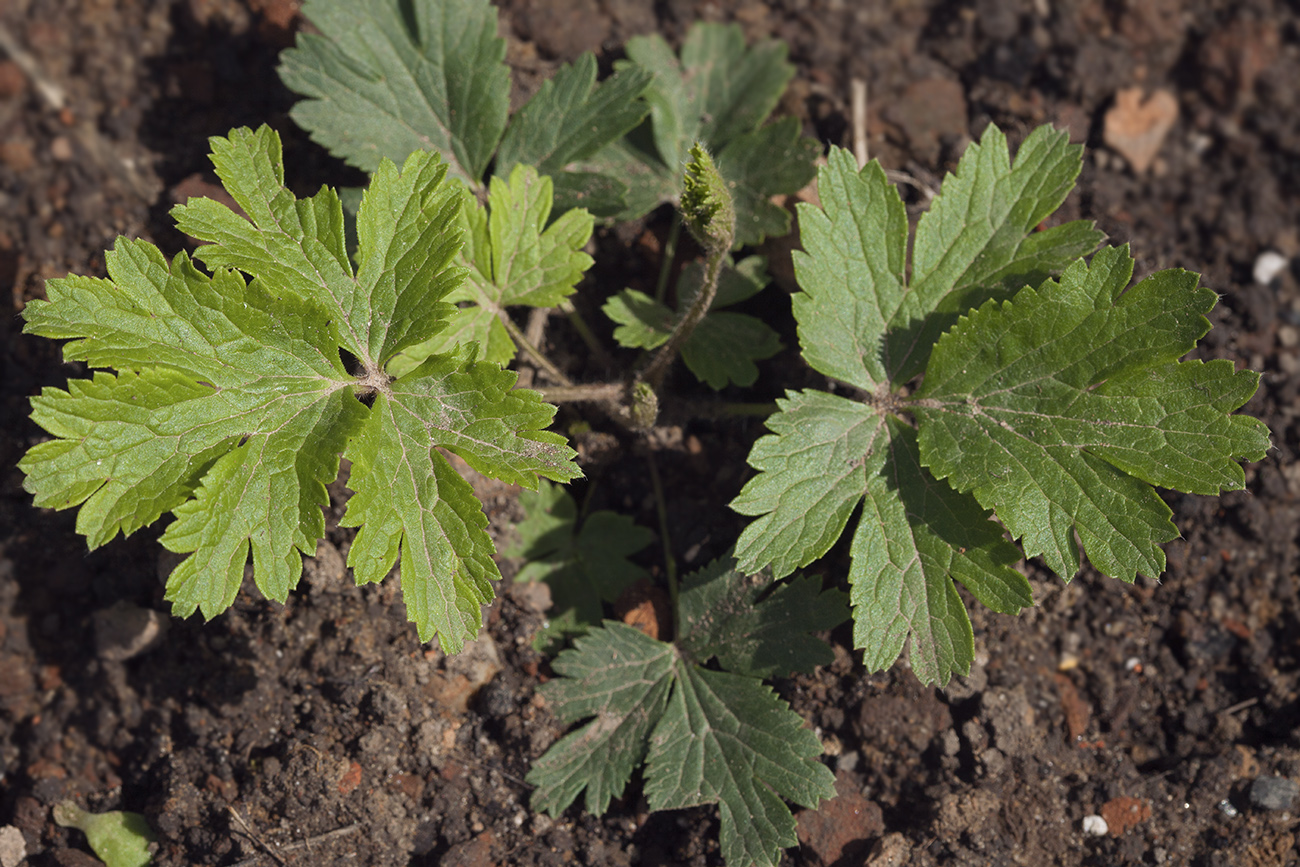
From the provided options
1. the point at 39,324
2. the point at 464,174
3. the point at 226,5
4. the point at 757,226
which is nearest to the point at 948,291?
the point at 757,226

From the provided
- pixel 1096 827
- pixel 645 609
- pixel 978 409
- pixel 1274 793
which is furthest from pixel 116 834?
pixel 1274 793

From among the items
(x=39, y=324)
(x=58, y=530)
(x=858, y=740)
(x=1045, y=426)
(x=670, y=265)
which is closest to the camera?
(x=39, y=324)

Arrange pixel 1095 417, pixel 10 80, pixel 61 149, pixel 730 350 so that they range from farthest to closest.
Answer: pixel 10 80, pixel 61 149, pixel 730 350, pixel 1095 417

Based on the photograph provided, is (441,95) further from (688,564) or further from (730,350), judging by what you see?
(688,564)

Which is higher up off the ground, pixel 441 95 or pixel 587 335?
pixel 441 95

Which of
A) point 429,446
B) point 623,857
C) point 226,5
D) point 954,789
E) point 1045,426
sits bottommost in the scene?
point 623,857

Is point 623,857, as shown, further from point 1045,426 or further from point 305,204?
point 305,204

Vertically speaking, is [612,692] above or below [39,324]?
below
